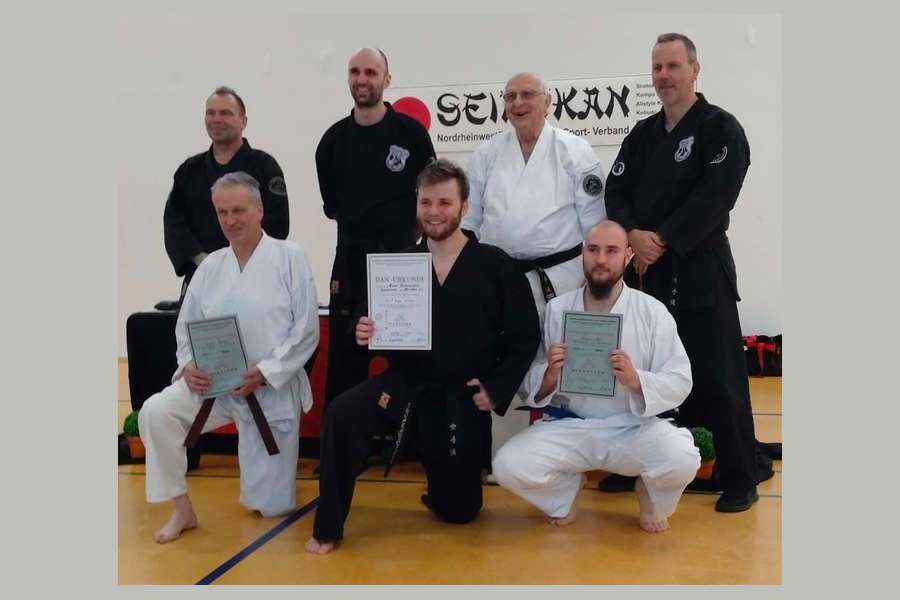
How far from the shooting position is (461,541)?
310 centimetres

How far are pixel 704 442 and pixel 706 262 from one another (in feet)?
2.95

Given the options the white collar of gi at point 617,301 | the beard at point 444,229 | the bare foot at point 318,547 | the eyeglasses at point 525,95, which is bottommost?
the bare foot at point 318,547

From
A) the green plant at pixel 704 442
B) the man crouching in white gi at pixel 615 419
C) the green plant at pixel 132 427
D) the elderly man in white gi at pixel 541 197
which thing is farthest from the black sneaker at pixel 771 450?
the green plant at pixel 132 427

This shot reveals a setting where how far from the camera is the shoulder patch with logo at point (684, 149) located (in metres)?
3.50

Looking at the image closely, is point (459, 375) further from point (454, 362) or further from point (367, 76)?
point (367, 76)

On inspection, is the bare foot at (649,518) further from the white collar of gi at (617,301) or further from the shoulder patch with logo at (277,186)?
the shoulder patch with logo at (277,186)

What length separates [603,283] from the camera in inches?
127

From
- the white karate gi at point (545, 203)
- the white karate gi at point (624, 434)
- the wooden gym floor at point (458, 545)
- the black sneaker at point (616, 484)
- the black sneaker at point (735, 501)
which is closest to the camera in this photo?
the wooden gym floor at point (458, 545)

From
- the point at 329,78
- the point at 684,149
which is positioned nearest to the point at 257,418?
the point at 684,149

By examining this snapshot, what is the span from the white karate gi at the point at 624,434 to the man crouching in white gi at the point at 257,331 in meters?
1.00

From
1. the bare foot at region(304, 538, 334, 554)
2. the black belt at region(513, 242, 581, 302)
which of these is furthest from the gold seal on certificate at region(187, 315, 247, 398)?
the black belt at region(513, 242, 581, 302)

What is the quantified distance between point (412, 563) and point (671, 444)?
3.61 ft

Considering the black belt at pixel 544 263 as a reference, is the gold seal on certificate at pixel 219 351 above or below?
below

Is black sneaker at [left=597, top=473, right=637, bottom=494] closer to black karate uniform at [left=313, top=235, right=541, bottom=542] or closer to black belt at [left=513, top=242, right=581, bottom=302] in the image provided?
black karate uniform at [left=313, top=235, right=541, bottom=542]
